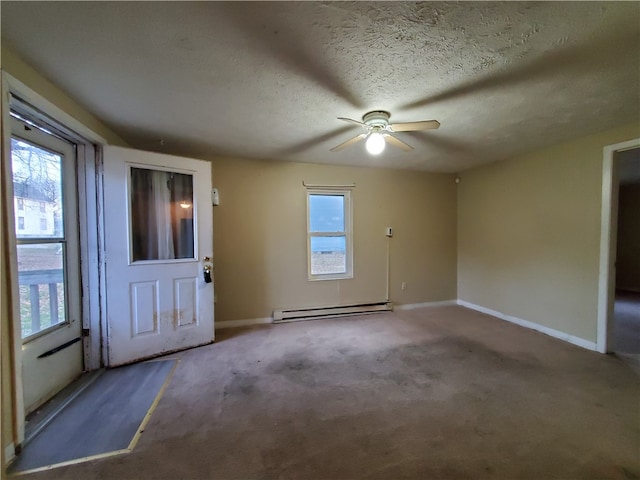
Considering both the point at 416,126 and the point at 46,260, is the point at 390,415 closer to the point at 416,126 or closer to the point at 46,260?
the point at 416,126

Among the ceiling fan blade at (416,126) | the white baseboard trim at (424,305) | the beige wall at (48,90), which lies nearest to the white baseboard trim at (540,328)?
the white baseboard trim at (424,305)

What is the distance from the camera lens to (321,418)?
6.10 feet

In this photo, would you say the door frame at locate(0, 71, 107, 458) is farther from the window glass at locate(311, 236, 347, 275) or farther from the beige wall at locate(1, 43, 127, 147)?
the window glass at locate(311, 236, 347, 275)

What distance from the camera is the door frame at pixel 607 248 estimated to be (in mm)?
2797

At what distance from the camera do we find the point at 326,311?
4.11 m

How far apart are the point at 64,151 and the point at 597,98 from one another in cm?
441

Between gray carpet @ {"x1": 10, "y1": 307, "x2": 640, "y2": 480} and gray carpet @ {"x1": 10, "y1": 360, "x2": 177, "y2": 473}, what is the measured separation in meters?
0.12

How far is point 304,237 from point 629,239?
24.3ft

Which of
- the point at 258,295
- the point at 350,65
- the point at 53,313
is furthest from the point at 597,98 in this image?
the point at 53,313

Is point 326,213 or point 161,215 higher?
point 326,213

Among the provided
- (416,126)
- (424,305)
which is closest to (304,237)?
(416,126)

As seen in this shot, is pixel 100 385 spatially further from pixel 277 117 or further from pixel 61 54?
pixel 277 117

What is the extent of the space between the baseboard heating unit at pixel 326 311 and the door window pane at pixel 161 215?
5.18 feet

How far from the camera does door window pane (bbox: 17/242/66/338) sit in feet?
6.28
